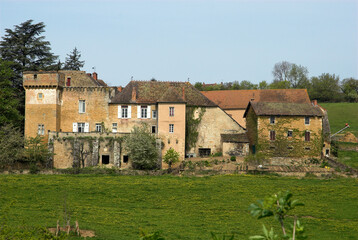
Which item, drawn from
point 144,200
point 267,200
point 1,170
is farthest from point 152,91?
point 267,200

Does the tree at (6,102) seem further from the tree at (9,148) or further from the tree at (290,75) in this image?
the tree at (290,75)

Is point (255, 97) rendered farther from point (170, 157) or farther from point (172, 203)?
point (172, 203)

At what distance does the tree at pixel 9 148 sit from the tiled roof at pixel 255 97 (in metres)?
30.1

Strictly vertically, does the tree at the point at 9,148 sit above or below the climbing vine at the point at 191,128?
below

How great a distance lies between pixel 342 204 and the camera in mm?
27953

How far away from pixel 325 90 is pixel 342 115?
14557mm

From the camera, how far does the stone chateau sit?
42.3 metres

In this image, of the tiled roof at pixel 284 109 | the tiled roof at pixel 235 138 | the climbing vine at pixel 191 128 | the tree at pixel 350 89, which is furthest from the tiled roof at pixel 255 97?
the tree at pixel 350 89

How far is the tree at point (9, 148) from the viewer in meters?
38.6

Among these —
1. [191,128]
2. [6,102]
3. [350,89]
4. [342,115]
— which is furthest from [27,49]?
[350,89]

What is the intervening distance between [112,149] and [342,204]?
22.1m

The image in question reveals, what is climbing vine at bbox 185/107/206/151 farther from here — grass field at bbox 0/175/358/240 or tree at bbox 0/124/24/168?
tree at bbox 0/124/24/168

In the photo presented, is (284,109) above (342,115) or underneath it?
underneath

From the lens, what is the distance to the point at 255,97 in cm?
6084
